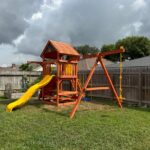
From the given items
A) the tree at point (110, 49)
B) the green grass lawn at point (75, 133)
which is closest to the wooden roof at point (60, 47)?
the green grass lawn at point (75, 133)

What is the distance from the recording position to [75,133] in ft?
18.7

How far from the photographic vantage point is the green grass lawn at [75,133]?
15.6ft

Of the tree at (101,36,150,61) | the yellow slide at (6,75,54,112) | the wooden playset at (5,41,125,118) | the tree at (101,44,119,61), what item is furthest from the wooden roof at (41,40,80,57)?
the tree at (101,44,119,61)

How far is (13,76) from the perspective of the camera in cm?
1856

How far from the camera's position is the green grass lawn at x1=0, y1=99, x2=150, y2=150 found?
15.6 feet

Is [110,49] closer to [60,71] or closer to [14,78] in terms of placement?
[14,78]

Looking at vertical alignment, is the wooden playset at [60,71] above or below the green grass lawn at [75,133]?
above

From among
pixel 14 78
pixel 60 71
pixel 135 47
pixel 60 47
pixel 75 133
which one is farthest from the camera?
pixel 135 47

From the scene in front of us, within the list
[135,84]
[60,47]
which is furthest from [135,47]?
[60,47]

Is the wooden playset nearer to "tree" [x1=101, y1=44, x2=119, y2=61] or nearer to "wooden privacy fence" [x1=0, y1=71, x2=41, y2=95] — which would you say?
"wooden privacy fence" [x1=0, y1=71, x2=41, y2=95]

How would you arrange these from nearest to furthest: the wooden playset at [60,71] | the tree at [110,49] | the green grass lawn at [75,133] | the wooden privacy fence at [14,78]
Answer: the green grass lawn at [75,133] < the wooden playset at [60,71] < the wooden privacy fence at [14,78] < the tree at [110,49]

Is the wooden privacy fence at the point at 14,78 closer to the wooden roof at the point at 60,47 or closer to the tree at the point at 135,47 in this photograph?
the wooden roof at the point at 60,47

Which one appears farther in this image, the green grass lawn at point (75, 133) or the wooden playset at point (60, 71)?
the wooden playset at point (60, 71)

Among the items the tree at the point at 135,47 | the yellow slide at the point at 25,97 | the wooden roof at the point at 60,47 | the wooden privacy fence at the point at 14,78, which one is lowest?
the yellow slide at the point at 25,97
